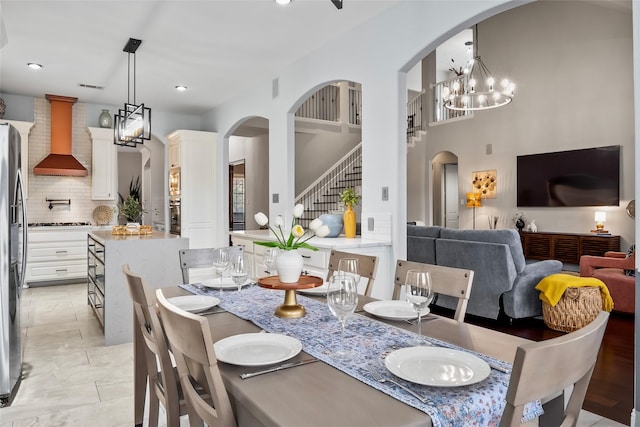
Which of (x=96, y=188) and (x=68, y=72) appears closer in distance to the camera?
(x=68, y=72)

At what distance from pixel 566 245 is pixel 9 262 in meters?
8.02

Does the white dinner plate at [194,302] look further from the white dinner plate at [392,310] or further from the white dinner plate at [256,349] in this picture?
the white dinner plate at [392,310]

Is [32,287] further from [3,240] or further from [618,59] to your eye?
[618,59]

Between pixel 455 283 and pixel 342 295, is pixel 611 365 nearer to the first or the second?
pixel 455 283

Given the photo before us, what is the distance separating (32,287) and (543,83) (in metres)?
9.48

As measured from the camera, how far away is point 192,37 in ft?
14.9

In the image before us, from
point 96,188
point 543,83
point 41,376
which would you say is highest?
point 543,83

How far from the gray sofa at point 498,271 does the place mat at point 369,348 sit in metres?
2.84

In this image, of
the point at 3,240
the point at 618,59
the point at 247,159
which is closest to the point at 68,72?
the point at 3,240

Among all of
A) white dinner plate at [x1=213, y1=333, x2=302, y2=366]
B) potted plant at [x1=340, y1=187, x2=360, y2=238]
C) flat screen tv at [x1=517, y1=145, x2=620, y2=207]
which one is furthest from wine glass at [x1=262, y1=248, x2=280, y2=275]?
flat screen tv at [x1=517, y1=145, x2=620, y2=207]

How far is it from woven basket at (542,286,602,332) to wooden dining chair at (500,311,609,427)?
11.8 ft

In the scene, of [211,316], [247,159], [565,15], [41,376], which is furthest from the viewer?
[247,159]

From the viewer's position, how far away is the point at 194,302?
6.43 feet

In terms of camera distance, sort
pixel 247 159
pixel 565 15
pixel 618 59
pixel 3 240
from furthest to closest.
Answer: pixel 247 159
pixel 565 15
pixel 618 59
pixel 3 240
